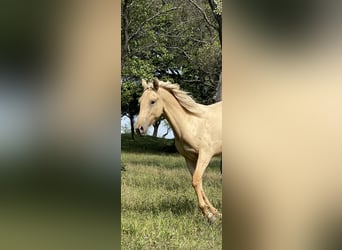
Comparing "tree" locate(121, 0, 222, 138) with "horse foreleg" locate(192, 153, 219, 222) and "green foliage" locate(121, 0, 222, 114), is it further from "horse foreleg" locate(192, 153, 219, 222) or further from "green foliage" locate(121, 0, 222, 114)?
"horse foreleg" locate(192, 153, 219, 222)

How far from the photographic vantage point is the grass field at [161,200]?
3.69 meters

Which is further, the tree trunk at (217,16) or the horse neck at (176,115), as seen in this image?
the horse neck at (176,115)

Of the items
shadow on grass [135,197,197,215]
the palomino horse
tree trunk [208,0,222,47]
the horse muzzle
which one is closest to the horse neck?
the palomino horse

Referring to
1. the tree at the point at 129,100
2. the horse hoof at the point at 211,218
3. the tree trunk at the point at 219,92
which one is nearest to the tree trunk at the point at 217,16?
the tree trunk at the point at 219,92

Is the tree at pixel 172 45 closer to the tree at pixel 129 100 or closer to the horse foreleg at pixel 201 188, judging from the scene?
the tree at pixel 129 100

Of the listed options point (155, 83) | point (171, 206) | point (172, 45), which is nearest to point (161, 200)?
point (171, 206)

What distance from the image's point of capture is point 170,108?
3.77 m

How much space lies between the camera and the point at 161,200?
12.3 feet

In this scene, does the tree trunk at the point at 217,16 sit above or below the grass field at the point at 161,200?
above
